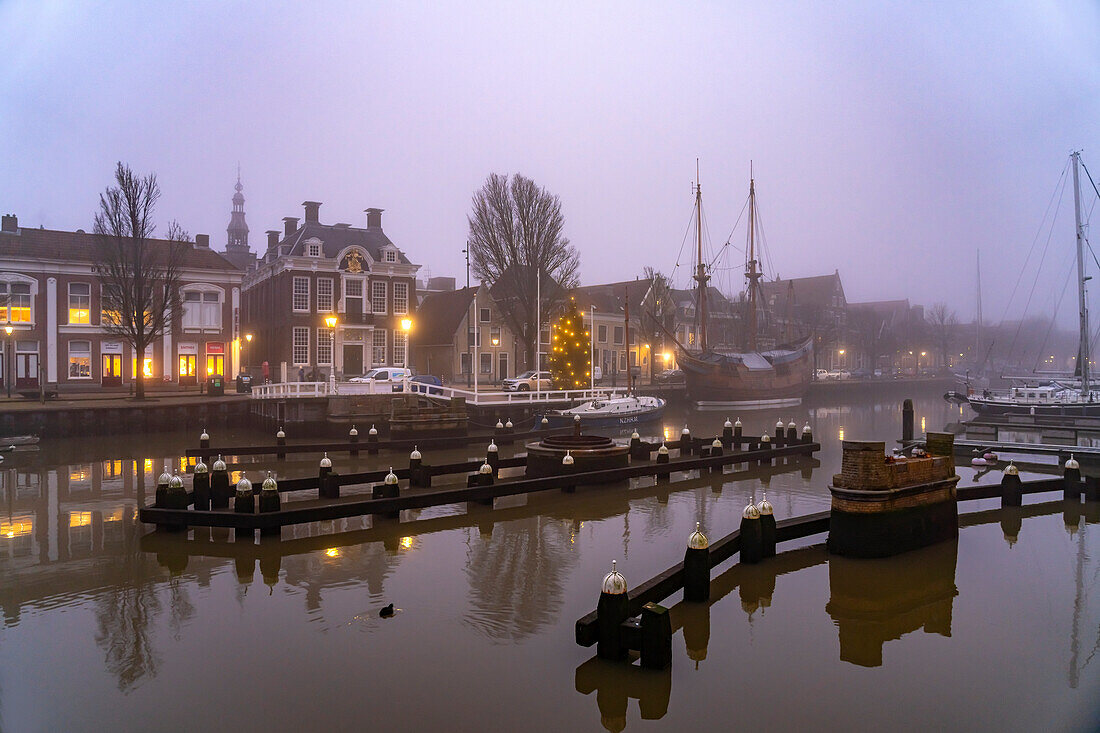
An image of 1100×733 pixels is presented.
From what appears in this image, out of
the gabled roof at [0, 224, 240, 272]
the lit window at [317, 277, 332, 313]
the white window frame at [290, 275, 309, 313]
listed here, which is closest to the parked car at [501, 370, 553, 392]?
the lit window at [317, 277, 332, 313]

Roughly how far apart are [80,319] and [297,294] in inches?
480

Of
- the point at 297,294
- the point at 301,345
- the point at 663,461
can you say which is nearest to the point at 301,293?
the point at 297,294

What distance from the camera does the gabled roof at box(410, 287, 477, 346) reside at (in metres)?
54.9

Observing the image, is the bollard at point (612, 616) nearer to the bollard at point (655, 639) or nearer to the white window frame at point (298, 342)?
the bollard at point (655, 639)

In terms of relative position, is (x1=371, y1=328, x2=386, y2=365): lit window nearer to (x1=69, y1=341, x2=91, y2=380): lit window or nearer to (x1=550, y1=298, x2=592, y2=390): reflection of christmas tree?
(x1=550, y1=298, x2=592, y2=390): reflection of christmas tree

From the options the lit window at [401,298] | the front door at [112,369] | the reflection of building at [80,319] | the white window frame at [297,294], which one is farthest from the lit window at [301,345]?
the front door at [112,369]

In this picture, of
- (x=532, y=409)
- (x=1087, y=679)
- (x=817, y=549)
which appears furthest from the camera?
(x=532, y=409)

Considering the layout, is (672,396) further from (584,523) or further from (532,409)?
(584,523)

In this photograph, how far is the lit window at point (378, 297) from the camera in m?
48.5

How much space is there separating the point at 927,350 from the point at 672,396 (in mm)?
78813

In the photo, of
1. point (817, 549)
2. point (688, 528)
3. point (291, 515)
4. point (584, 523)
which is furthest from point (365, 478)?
point (817, 549)

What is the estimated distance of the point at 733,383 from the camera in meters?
51.6

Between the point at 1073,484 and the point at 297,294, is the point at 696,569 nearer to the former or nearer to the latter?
the point at 1073,484

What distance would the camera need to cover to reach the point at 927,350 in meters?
112
